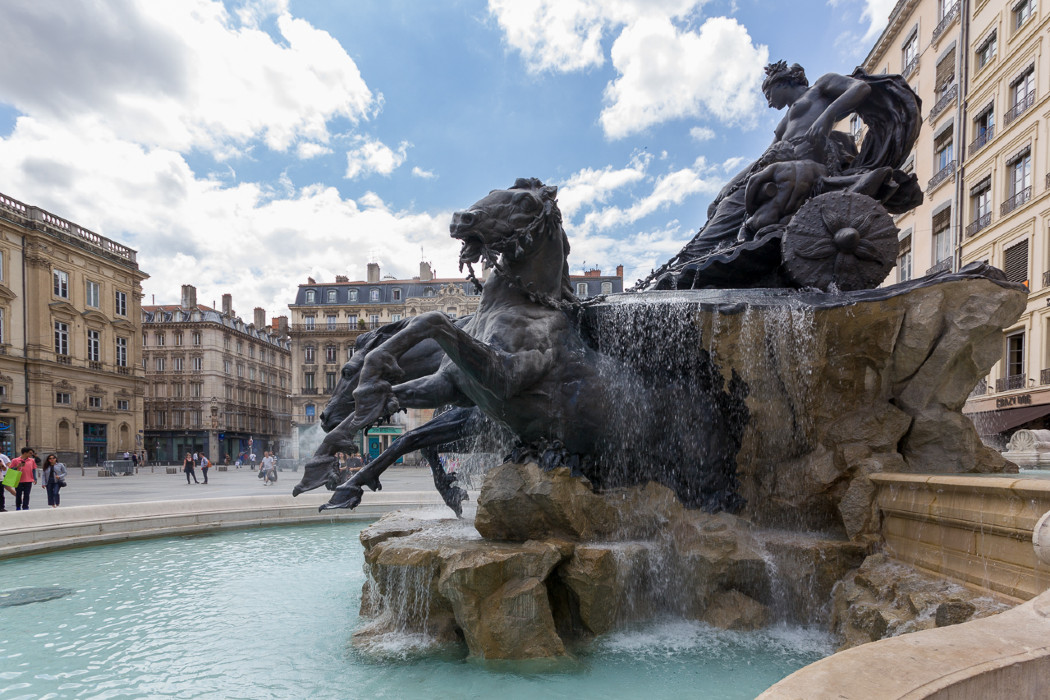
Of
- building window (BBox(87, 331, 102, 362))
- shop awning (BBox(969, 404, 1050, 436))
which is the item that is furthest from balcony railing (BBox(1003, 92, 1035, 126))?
building window (BBox(87, 331, 102, 362))

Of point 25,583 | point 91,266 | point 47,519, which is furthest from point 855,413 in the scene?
point 91,266

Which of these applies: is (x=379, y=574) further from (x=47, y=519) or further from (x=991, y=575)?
(x=47, y=519)

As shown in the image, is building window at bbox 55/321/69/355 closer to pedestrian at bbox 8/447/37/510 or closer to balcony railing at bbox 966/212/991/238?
pedestrian at bbox 8/447/37/510

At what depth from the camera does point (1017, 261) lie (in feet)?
75.2

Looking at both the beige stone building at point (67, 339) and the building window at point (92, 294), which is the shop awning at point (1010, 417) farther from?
the building window at point (92, 294)

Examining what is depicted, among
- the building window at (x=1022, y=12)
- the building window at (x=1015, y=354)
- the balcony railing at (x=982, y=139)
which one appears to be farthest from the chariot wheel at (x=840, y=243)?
the balcony railing at (x=982, y=139)

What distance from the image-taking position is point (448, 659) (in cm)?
402

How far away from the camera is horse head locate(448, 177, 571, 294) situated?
4445 mm

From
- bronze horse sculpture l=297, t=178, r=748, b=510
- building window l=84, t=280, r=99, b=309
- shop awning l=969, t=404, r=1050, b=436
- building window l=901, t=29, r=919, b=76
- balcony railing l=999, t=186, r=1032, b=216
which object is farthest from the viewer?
building window l=84, t=280, r=99, b=309

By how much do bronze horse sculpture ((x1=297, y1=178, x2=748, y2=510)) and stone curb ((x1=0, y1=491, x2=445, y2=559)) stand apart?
3825 mm

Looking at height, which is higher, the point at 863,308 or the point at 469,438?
the point at 863,308

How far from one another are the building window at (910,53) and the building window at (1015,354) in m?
15.0

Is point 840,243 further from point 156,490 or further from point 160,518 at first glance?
point 156,490

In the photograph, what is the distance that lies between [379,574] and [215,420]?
64.4m
